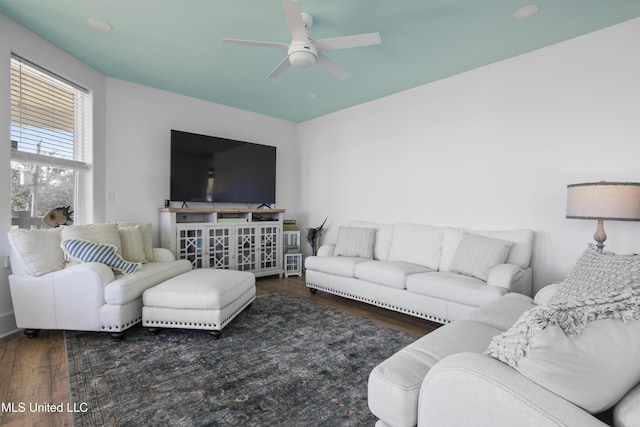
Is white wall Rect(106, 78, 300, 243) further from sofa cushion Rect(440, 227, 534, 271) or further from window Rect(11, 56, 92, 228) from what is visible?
sofa cushion Rect(440, 227, 534, 271)

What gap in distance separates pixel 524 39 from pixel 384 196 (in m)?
2.19

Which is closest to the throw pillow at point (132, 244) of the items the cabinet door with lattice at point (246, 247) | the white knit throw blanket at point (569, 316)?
the cabinet door with lattice at point (246, 247)

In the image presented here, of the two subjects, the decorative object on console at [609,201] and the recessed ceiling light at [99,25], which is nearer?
the decorative object on console at [609,201]

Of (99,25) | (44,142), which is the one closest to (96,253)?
(44,142)

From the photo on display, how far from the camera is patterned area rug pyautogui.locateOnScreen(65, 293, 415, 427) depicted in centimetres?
159

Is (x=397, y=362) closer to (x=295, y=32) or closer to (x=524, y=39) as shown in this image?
(x=295, y=32)

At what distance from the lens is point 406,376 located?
3.79ft

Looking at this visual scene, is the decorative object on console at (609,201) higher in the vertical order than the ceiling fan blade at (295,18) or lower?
lower

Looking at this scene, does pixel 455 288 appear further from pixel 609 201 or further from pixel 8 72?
pixel 8 72

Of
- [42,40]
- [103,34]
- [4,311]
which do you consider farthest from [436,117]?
[4,311]

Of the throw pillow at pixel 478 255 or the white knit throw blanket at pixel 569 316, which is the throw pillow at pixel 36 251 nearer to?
the white knit throw blanket at pixel 569 316

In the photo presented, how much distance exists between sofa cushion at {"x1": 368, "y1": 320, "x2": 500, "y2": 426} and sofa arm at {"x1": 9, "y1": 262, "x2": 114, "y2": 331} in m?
2.29

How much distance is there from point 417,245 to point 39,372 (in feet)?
10.8

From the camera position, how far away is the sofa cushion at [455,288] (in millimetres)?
2434
